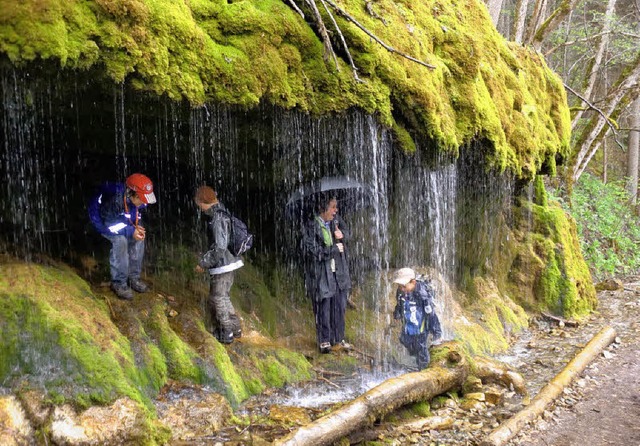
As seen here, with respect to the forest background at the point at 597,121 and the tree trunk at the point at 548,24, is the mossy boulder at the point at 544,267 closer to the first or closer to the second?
the forest background at the point at 597,121

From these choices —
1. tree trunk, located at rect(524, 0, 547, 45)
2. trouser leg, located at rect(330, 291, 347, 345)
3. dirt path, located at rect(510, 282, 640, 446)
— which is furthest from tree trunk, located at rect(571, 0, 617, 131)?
trouser leg, located at rect(330, 291, 347, 345)

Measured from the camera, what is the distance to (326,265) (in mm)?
7383

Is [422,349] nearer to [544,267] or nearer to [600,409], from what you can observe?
[600,409]

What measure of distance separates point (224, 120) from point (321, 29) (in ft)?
4.76

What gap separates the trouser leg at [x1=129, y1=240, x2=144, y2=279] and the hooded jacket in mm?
713

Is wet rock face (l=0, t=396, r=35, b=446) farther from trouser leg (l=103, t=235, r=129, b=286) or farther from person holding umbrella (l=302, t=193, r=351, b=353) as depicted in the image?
person holding umbrella (l=302, t=193, r=351, b=353)

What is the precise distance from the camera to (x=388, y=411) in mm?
5574

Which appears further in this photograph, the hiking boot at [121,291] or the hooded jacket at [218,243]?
the hooded jacket at [218,243]

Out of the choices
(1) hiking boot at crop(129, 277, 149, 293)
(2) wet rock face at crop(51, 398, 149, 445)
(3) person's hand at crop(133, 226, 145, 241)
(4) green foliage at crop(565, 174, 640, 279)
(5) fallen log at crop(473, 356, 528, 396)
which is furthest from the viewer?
(4) green foliage at crop(565, 174, 640, 279)

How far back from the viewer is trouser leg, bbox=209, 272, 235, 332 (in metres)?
6.59

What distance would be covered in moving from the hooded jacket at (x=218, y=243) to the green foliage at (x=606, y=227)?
13.7 m

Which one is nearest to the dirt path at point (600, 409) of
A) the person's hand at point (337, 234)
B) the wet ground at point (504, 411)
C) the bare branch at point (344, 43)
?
the wet ground at point (504, 411)

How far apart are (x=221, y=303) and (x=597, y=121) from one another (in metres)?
13.1

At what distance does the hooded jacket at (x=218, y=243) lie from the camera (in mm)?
6336
